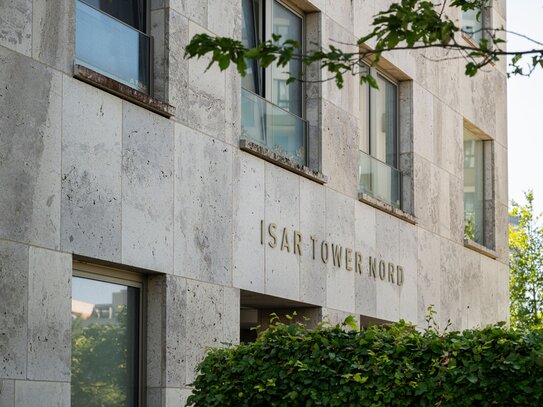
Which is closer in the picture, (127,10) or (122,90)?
(122,90)

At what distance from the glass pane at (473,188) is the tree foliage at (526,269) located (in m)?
14.5

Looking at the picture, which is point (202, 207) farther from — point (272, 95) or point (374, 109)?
point (374, 109)

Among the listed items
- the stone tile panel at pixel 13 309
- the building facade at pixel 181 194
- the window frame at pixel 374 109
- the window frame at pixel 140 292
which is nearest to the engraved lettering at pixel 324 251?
the building facade at pixel 181 194

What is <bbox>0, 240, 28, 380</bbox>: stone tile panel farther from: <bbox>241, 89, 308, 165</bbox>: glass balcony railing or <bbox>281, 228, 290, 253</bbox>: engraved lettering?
<bbox>281, 228, 290, 253</bbox>: engraved lettering

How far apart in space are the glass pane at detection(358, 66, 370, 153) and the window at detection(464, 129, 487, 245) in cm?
506

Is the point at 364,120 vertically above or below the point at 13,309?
above

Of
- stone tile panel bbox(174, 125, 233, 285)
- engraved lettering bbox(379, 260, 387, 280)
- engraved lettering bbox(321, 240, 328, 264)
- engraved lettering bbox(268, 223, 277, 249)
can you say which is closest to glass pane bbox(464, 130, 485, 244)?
engraved lettering bbox(379, 260, 387, 280)

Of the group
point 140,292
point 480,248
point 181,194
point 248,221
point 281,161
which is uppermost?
point 281,161

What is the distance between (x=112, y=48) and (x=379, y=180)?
25.7ft

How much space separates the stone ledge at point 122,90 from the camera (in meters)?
12.6

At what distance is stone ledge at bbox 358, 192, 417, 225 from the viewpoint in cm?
1917

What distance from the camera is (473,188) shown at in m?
25.3

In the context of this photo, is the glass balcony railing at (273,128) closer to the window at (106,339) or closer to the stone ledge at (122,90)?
the stone ledge at (122,90)

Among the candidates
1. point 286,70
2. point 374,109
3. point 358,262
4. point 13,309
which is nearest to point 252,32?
point 286,70
